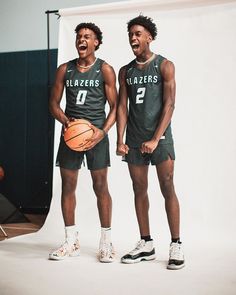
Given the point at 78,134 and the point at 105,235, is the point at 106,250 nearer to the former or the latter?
the point at 105,235

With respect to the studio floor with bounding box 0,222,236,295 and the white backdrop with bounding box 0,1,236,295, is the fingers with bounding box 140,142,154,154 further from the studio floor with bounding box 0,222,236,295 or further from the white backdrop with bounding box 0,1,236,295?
the white backdrop with bounding box 0,1,236,295

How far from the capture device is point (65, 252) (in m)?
A: 3.65

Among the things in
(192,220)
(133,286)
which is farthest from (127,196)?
(133,286)

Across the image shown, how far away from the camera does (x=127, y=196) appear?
4621 millimetres

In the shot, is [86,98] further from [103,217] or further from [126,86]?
[103,217]

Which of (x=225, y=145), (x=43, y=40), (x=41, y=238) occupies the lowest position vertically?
(x=41, y=238)

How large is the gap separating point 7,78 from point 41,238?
7.77ft

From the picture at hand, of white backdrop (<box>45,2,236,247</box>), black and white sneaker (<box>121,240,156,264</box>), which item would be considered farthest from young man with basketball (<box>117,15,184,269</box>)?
white backdrop (<box>45,2,236,247</box>)

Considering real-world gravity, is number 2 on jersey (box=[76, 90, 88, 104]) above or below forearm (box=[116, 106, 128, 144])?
above

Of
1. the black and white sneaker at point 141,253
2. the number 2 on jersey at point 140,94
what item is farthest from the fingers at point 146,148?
the black and white sneaker at point 141,253

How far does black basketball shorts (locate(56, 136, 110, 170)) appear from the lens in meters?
3.68

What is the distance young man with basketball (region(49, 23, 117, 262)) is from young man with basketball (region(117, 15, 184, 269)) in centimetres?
14

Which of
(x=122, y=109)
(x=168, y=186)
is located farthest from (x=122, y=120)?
(x=168, y=186)

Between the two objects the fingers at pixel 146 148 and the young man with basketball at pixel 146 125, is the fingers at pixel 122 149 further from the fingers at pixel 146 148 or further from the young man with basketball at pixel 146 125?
the fingers at pixel 146 148
